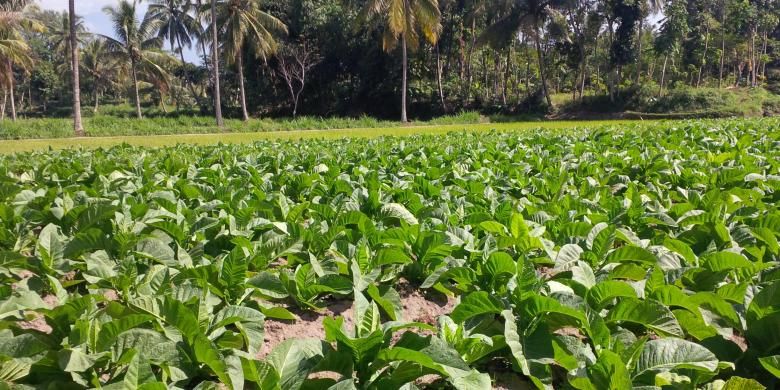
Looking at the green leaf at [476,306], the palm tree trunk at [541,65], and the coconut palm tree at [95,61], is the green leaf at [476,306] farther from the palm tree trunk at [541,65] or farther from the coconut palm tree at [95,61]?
the coconut palm tree at [95,61]

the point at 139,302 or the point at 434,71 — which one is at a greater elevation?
the point at 434,71

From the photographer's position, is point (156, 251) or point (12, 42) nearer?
point (156, 251)

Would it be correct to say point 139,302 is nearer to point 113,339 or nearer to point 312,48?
point 113,339

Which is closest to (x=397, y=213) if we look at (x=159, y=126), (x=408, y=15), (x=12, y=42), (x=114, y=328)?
(x=114, y=328)

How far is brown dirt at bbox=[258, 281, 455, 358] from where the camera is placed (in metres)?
2.18

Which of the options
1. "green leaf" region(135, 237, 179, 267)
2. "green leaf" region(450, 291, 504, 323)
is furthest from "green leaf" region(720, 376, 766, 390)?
"green leaf" region(135, 237, 179, 267)

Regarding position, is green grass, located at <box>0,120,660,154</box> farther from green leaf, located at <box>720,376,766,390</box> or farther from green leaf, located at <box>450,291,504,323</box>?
green leaf, located at <box>720,376,766,390</box>

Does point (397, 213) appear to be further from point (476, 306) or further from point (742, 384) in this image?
point (742, 384)

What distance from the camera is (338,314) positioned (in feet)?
7.86

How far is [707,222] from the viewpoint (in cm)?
293

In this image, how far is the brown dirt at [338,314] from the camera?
2176 millimetres

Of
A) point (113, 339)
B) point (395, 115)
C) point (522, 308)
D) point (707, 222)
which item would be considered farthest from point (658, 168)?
point (395, 115)

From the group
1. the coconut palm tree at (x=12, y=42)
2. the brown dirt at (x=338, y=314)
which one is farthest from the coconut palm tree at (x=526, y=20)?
the brown dirt at (x=338, y=314)

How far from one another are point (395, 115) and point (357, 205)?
36.4 metres
